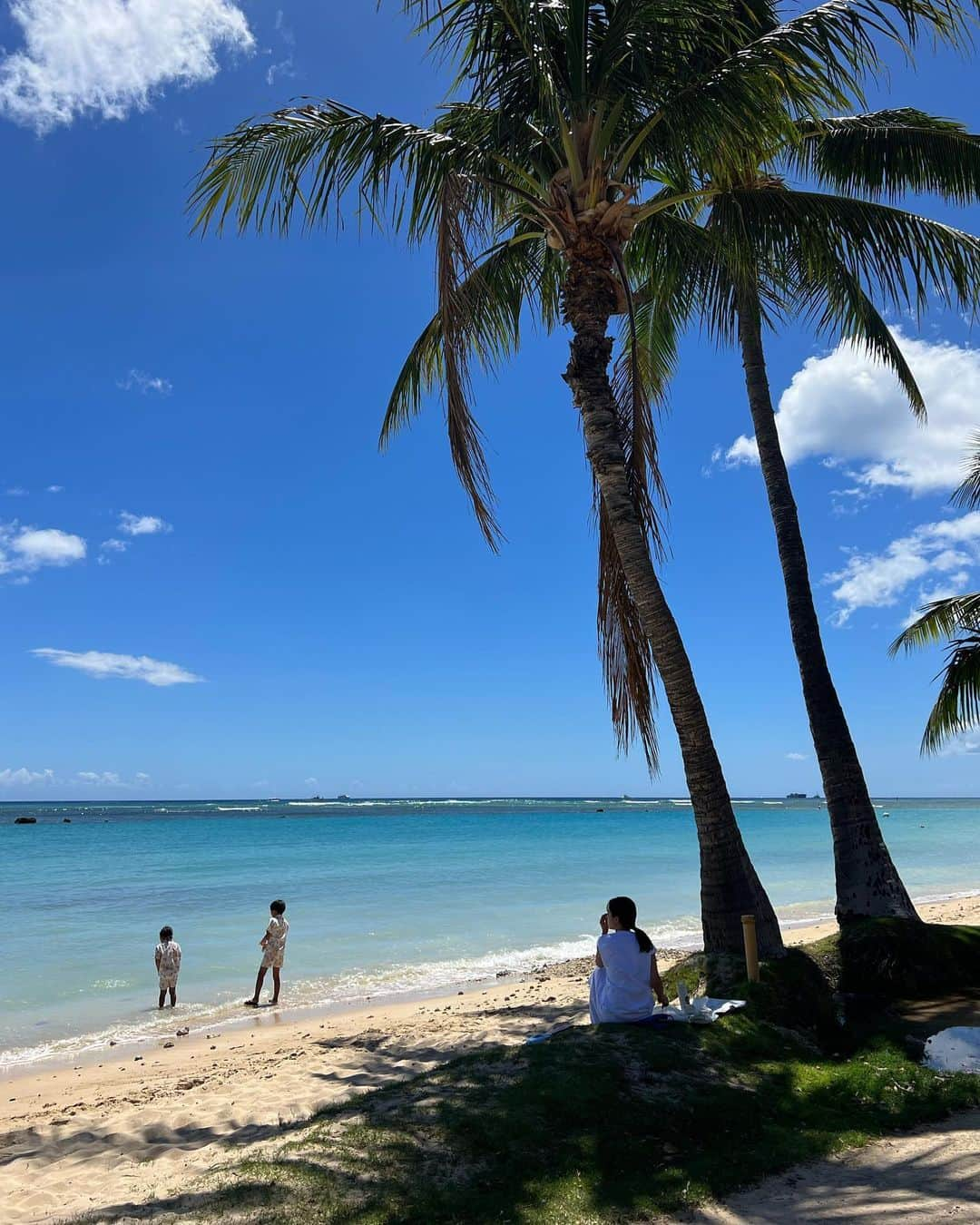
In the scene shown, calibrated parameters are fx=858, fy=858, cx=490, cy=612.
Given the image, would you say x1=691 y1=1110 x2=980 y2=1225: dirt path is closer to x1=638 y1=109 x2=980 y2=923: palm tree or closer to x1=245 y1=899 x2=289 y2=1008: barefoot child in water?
x1=638 y1=109 x2=980 y2=923: palm tree

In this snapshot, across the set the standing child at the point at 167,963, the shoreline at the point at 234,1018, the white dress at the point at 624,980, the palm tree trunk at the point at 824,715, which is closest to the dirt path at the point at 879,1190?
the white dress at the point at 624,980

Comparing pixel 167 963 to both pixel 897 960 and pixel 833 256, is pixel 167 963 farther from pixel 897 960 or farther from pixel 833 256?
pixel 833 256

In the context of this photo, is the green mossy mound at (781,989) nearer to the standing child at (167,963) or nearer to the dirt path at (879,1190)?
the dirt path at (879,1190)

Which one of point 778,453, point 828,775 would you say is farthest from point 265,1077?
point 778,453

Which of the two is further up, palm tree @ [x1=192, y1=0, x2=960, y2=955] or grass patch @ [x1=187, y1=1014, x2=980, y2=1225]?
palm tree @ [x1=192, y1=0, x2=960, y2=955]

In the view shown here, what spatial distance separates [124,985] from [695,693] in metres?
10.2

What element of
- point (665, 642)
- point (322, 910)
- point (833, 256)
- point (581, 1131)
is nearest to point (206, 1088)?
point (581, 1131)

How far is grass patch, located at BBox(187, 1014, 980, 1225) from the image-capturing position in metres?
3.88

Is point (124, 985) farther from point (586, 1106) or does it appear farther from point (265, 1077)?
point (586, 1106)

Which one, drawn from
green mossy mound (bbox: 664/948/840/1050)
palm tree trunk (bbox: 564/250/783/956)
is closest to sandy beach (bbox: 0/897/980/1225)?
green mossy mound (bbox: 664/948/840/1050)

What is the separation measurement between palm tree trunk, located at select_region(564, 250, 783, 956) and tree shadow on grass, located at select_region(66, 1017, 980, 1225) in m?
1.25

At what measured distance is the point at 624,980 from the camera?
19.1ft

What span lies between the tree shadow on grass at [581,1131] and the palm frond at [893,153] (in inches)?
323

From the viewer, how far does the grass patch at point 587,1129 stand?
153 inches
